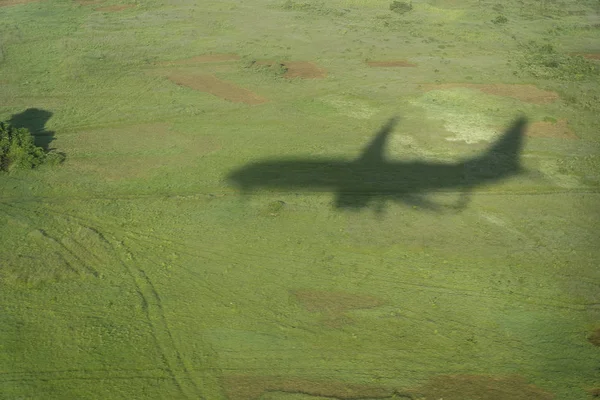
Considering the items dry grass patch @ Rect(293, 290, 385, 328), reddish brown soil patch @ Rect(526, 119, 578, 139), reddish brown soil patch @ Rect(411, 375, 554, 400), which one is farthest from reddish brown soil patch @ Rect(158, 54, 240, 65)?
reddish brown soil patch @ Rect(411, 375, 554, 400)

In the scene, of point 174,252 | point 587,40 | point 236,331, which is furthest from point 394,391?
point 587,40

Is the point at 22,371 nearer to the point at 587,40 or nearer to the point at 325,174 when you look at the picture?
the point at 325,174

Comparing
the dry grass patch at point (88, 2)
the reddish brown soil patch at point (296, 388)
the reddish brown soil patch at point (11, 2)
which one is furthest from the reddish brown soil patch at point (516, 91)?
the reddish brown soil patch at point (11, 2)

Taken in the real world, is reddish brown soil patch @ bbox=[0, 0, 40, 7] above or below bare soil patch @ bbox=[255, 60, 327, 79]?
above

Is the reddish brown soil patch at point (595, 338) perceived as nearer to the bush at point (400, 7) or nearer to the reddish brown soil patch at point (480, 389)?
Result: the reddish brown soil patch at point (480, 389)

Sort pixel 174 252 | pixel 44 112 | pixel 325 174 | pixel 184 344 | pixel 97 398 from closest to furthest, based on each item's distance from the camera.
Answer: pixel 97 398 < pixel 184 344 < pixel 174 252 < pixel 325 174 < pixel 44 112

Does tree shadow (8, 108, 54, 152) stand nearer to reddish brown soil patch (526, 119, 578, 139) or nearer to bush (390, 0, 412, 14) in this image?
reddish brown soil patch (526, 119, 578, 139)

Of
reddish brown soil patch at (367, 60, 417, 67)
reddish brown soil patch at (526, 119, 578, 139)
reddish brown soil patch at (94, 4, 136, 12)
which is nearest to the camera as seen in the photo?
reddish brown soil patch at (526, 119, 578, 139)
